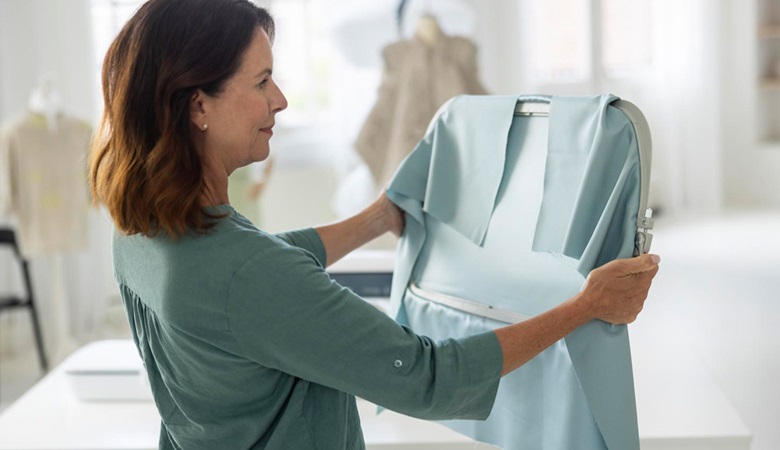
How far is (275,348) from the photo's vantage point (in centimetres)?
115

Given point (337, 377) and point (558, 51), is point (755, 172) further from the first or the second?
point (337, 377)

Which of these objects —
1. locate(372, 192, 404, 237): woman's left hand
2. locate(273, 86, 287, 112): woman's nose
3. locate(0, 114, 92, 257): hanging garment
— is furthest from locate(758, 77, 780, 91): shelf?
locate(273, 86, 287, 112): woman's nose

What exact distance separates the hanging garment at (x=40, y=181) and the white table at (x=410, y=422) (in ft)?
6.41

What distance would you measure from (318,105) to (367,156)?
5.79 feet

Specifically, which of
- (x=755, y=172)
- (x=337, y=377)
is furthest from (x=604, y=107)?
(x=755, y=172)

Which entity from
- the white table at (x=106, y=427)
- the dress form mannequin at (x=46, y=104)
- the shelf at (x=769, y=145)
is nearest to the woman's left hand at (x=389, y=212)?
the white table at (x=106, y=427)

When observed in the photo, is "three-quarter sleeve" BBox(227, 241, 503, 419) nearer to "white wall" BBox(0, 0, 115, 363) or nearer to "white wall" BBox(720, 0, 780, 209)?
"white wall" BBox(0, 0, 115, 363)

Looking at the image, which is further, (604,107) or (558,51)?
(558,51)

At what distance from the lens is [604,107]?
1.26 m

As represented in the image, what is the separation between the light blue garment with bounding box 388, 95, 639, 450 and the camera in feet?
4.20

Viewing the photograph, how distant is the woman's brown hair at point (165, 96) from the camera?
45.7 inches

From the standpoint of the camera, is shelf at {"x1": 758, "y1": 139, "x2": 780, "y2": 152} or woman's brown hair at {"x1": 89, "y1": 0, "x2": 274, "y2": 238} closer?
woman's brown hair at {"x1": 89, "y1": 0, "x2": 274, "y2": 238}

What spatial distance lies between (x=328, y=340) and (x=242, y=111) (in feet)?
1.05

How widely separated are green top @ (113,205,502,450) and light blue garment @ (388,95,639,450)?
185 mm
